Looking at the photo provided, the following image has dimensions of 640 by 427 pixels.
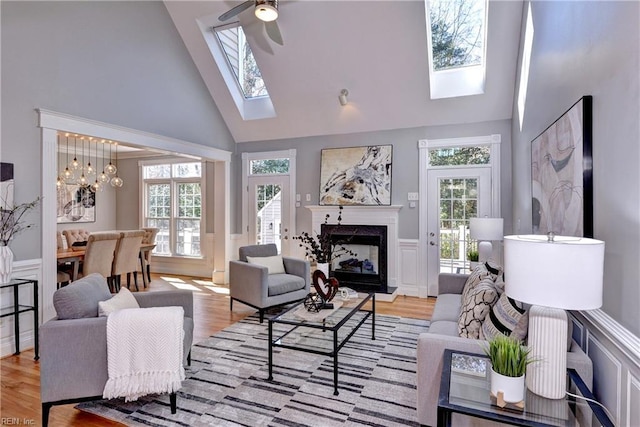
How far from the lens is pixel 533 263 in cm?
132

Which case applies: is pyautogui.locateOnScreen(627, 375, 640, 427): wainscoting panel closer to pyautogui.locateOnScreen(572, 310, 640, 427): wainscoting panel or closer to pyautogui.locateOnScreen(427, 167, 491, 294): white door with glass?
pyautogui.locateOnScreen(572, 310, 640, 427): wainscoting panel

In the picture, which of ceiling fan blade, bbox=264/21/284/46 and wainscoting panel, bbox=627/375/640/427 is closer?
wainscoting panel, bbox=627/375/640/427

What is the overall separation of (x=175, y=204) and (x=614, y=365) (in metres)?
7.16

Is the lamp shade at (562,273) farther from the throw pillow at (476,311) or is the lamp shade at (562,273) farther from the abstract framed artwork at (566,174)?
the throw pillow at (476,311)

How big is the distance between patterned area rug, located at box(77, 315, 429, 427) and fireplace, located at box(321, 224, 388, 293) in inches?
76.2

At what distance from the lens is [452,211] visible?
5.04 m

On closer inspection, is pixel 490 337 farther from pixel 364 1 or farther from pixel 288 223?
pixel 288 223

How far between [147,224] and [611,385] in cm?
789

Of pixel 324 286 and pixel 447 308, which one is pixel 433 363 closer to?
pixel 447 308

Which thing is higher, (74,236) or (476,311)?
(74,236)

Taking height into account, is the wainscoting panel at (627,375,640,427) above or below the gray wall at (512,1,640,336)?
below

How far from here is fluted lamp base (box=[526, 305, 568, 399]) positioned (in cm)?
142

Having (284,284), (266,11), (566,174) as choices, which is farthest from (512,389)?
(266,11)

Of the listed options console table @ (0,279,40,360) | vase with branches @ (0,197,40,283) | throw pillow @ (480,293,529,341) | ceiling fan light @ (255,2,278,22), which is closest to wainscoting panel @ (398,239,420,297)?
throw pillow @ (480,293,529,341)
